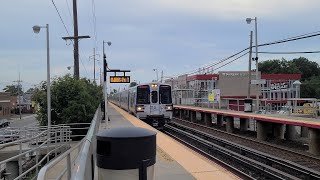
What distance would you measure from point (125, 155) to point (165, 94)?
2584 centimetres

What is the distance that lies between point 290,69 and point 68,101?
98.3 m

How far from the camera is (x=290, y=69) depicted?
118 meters

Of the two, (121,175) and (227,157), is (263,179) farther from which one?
(121,175)

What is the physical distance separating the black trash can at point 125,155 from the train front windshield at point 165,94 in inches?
1003

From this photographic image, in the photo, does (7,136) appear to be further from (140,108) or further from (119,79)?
(140,108)

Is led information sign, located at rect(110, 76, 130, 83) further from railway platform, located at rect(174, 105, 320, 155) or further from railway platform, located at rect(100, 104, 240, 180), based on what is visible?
railway platform, located at rect(100, 104, 240, 180)

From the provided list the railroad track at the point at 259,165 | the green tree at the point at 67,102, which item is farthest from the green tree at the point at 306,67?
the railroad track at the point at 259,165

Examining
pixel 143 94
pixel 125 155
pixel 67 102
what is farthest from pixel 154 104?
pixel 125 155

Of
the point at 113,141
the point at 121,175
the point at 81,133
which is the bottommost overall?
the point at 81,133

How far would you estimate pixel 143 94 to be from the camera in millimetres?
29484

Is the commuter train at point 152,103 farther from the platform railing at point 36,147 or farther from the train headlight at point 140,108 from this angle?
the platform railing at point 36,147

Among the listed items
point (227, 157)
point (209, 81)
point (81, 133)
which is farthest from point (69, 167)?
point (209, 81)

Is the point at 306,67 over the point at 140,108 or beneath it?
over

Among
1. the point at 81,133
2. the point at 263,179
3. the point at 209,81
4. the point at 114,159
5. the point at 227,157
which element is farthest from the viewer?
the point at 209,81
